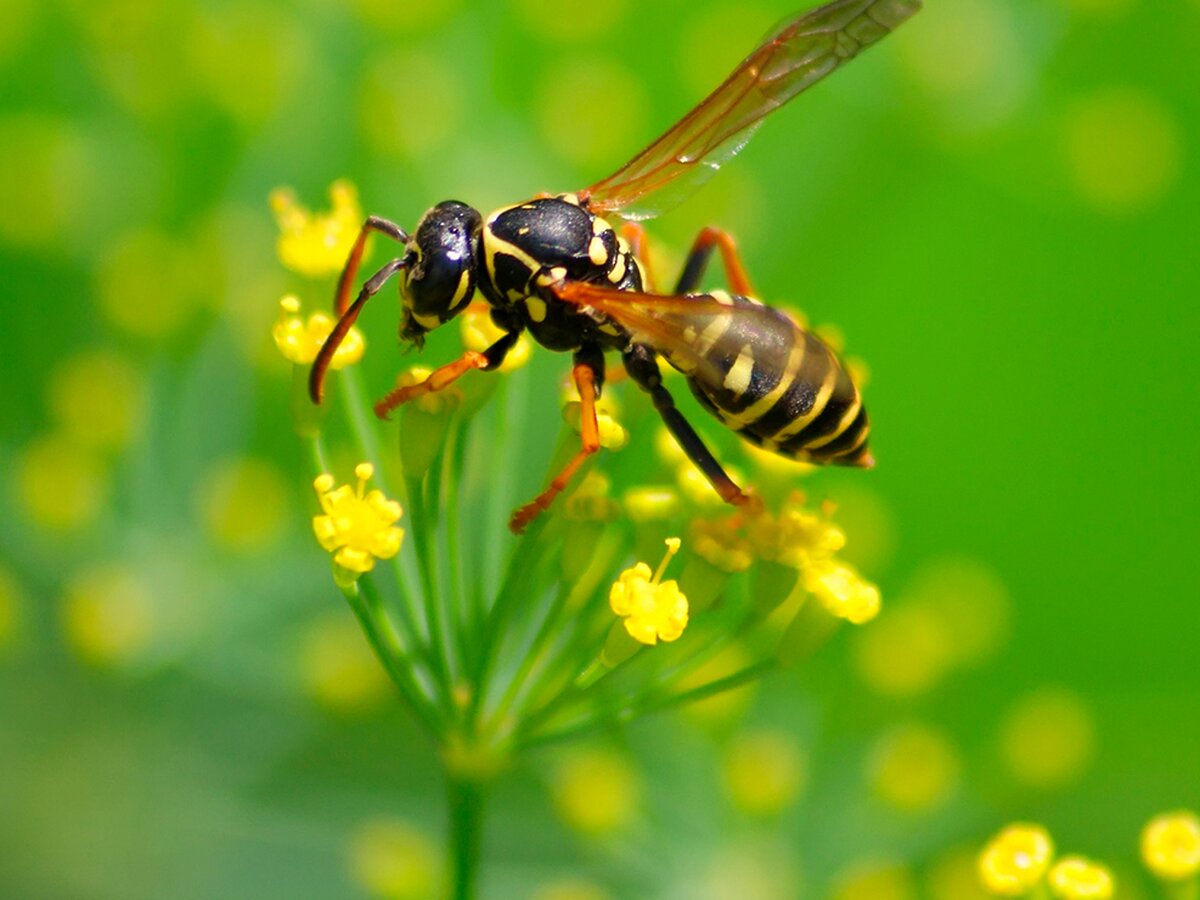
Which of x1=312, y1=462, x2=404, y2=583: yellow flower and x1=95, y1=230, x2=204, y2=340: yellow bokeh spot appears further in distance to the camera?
x1=95, y1=230, x2=204, y2=340: yellow bokeh spot

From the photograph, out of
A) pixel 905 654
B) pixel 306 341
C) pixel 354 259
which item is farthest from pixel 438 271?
pixel 905 654

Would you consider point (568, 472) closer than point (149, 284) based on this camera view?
Yes

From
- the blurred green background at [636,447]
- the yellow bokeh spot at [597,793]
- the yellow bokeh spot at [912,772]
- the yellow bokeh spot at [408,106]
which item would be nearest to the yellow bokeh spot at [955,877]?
the blurred green background at [636,447]

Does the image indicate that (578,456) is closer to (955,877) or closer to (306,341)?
(306,341)

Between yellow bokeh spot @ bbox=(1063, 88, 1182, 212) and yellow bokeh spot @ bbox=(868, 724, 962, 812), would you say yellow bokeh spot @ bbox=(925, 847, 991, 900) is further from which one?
yellow bokeh spot @ bbox=(1063, 88, 1182, 212)

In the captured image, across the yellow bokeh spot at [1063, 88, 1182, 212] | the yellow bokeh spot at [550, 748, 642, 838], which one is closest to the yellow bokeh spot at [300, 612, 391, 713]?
the yellow bokeh spot at [550, 748, 642, 838]

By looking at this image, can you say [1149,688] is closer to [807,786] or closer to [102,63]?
[807,786]

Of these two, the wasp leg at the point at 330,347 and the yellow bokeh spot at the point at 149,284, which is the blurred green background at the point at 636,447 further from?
the wasp leg at the point at 330,347
